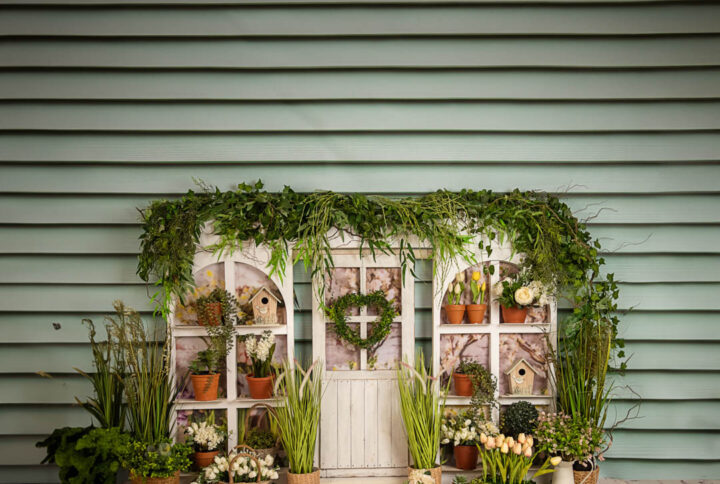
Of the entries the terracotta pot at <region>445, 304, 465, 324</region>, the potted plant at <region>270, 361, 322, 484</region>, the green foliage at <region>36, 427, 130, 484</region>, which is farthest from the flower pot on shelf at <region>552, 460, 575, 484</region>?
the green foliage at <region>36, 427, 130, 484</region>

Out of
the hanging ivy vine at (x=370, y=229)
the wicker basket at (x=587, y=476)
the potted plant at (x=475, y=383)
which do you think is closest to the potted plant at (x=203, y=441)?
the hanging ivy vine at (x=370, y=229)

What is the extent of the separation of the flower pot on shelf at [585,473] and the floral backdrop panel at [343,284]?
55.7 inches

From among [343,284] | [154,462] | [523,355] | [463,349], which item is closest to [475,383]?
[463,349]

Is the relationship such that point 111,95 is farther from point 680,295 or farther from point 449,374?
point 680,295

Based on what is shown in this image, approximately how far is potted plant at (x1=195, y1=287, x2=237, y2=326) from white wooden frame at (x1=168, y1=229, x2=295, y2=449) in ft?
0.20

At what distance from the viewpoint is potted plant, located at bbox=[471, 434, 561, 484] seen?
268 cm

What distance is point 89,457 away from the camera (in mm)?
2617

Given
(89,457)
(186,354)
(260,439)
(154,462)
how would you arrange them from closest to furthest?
(89,457)
(154,462)
(260,439)
(186,354)

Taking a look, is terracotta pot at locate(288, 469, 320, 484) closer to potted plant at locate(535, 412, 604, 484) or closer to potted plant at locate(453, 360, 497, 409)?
potted plant at locate(453, 360, 497, 409)

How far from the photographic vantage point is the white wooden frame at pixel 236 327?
299 centimetres

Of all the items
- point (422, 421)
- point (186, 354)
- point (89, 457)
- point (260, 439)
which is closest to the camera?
point (89, 457)

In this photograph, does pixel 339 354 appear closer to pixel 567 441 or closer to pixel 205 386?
pixel 205 386

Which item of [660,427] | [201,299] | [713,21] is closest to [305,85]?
[201,299]

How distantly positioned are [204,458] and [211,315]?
2.43 ft
